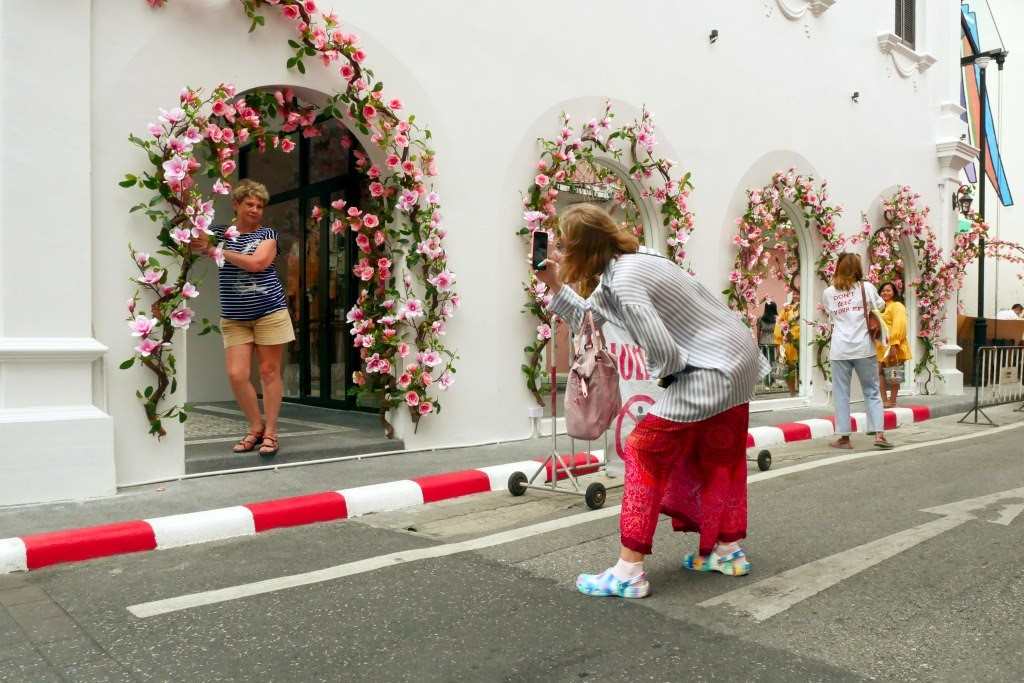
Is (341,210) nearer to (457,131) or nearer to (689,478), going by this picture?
(457,131)

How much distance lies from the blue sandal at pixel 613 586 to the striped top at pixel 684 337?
695mm

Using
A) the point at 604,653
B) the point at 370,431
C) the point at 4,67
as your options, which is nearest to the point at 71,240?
the point at 4,67

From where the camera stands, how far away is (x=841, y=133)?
13078 mm

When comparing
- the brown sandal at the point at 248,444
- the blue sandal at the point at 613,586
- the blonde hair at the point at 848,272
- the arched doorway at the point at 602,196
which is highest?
the arched doorway at the point at 602,196

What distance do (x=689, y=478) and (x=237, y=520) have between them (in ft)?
8.40

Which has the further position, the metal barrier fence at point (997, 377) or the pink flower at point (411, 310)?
the metal barrier fence at point (997, 377)

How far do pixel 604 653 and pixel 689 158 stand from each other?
8180mm

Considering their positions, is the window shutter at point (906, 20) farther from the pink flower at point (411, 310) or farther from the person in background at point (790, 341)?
the pink flower at point (411, 310)

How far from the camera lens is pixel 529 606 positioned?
3.62m

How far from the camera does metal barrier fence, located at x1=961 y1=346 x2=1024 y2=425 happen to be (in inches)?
450

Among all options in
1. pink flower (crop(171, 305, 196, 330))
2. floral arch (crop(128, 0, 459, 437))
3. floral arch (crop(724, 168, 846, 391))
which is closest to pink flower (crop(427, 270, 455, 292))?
floral arch (crop(128, 0, 459, 437))

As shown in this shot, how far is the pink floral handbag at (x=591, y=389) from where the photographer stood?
5.24m

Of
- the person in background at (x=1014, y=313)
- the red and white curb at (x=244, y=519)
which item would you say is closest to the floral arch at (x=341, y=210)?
the red and white curb at (x=244, y=519)

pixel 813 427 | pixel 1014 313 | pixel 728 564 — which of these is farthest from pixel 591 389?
pixel 1014 313
